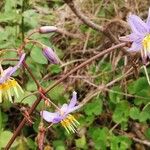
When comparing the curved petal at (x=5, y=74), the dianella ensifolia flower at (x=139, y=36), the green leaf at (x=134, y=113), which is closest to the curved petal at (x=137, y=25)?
the dianella ensifolia flower at (x=139, y=36)

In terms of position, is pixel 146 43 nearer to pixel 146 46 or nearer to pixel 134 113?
pixel 146 46

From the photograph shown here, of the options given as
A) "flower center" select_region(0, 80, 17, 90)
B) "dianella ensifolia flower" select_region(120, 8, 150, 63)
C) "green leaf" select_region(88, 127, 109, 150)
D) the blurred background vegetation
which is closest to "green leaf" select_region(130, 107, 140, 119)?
the blurred background vegetation

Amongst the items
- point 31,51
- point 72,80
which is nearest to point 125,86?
point 72,80

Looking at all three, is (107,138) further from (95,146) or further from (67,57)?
(67,57)

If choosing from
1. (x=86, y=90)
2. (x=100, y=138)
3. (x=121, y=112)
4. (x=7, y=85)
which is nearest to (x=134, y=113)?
(x=121, y=112)

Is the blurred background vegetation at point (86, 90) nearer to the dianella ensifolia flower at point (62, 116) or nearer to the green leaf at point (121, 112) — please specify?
the green leaf at point (121, 112)

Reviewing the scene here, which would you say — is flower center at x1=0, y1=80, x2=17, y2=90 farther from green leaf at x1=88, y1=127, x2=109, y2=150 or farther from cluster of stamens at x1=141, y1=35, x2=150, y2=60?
green leaf at x1=88, y1=127, x2=109, y2=150
